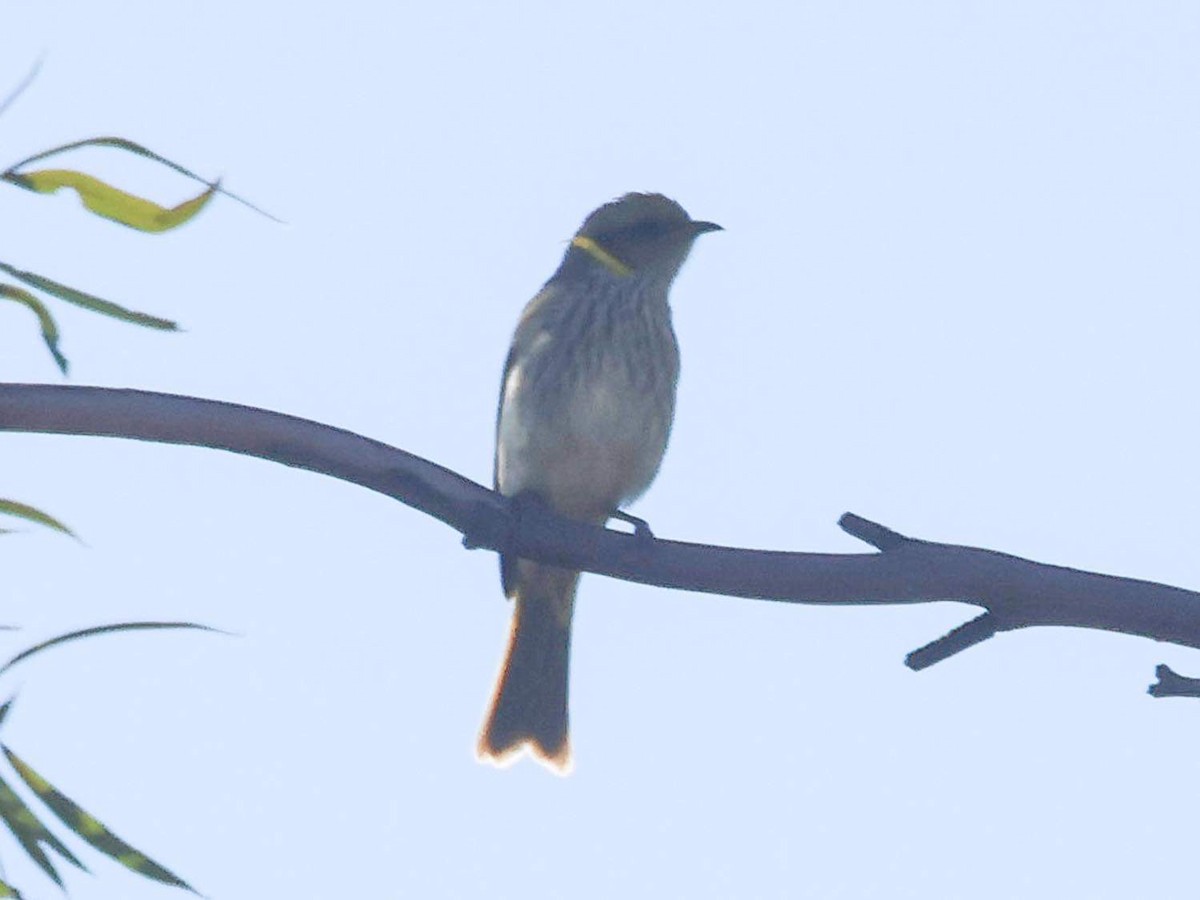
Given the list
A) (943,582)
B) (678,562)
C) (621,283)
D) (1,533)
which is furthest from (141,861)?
(621,283)

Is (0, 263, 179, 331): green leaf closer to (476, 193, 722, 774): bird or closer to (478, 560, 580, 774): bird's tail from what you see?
(476, 193, 722, 774): bird

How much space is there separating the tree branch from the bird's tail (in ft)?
11.8

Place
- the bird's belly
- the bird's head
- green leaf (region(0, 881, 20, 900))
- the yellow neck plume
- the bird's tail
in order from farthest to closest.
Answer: the bird's head < the bird's tail < the bird's belly < the yellow neck plume < green leaf (region(0, 881, 20, 900))

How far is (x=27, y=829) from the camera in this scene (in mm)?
2725

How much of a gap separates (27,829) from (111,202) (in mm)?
865

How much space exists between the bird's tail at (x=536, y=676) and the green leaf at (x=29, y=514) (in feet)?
13.4

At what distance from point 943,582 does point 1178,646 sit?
0.35m

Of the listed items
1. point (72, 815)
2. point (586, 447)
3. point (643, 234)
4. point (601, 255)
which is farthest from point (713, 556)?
point (643, 234)

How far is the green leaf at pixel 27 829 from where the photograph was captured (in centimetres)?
271

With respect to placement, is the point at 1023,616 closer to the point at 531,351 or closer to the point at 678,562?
the point at 678,562

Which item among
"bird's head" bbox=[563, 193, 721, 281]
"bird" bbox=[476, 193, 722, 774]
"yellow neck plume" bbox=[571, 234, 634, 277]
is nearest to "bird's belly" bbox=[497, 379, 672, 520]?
"bird" bbox=[476, 193, 722, 774]

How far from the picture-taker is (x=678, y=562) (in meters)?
3.18

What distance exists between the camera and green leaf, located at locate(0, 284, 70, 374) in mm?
2781

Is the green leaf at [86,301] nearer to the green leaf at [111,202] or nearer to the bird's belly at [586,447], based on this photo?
the green leaf at [111,202]
